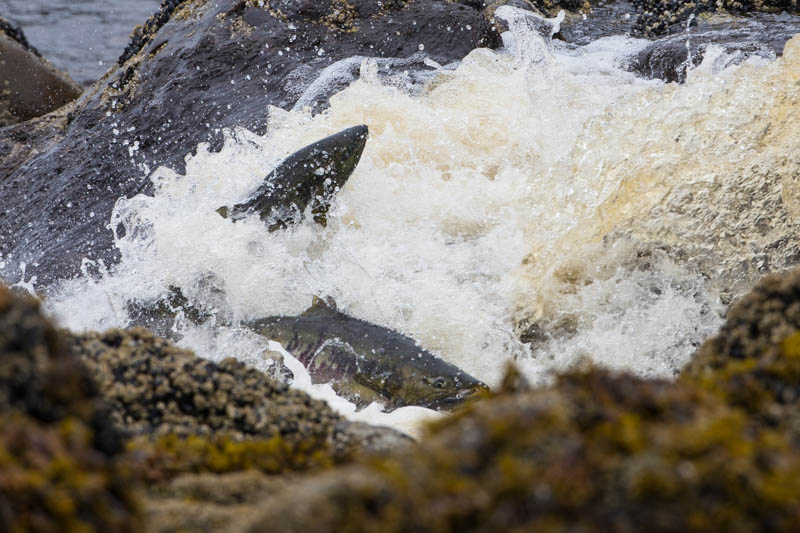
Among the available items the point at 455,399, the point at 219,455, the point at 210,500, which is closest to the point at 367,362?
the point at 455,399

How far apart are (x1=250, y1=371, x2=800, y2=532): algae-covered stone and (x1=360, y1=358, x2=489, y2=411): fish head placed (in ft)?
8.86

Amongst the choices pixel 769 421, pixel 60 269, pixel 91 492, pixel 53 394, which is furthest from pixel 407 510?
pixel 60 269

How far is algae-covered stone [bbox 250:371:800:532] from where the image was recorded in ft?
3.66

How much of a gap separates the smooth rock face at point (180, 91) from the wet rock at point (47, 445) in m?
4.90

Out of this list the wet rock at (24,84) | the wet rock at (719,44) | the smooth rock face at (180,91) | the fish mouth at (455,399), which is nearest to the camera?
the fish mouth at (455,399)

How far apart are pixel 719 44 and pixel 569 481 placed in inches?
286

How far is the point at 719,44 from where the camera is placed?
729 centimetres

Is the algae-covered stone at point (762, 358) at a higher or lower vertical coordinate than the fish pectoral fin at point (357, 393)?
higher

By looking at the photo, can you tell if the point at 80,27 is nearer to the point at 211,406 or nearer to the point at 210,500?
the point at 211,406

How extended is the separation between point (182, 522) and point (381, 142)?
5.02 m

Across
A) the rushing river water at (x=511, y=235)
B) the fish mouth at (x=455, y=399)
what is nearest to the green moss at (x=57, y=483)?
the rushing river water at (x=511, y=235)

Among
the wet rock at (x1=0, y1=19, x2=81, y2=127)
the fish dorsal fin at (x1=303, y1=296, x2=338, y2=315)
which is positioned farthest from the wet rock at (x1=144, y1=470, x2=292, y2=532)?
the wet rock at (x1=0, y1=19, x2=81, y2=127)

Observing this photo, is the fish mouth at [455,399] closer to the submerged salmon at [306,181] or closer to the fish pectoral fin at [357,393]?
the fish pectoral fin at [357,393]

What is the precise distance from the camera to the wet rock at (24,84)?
27.6 ft
